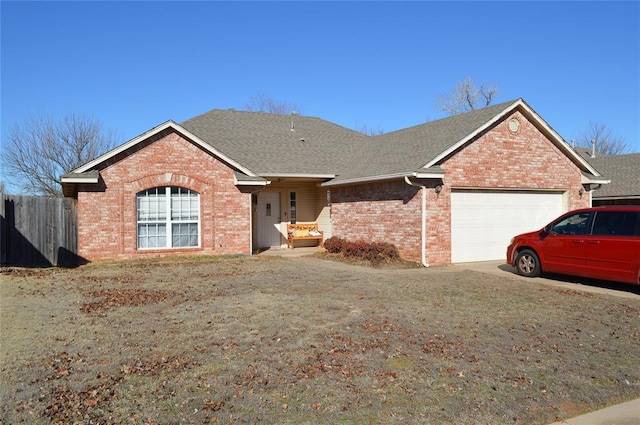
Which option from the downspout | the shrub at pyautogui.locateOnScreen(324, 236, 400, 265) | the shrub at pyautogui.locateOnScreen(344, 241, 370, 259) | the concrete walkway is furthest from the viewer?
the shrub at pyautogui.locateOnScreen(344, 241, 370, 259)

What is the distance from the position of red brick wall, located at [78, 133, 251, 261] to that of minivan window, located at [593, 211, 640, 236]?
10273 millimetres

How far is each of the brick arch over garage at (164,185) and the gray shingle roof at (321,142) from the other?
2483mm

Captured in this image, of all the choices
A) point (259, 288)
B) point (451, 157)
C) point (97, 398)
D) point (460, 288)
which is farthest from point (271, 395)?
point (451, 157)

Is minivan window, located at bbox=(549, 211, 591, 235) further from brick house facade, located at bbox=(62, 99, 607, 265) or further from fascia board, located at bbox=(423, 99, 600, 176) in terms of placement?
fascia board, located at bbox=(423, 99, 600, 176)

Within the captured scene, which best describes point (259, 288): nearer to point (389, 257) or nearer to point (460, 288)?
point (460, 288)

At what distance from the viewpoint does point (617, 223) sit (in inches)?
424

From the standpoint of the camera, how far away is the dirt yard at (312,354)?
4535mm

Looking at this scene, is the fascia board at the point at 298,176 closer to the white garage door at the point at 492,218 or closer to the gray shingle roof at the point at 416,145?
the gray shingle roof at the point at 416,145

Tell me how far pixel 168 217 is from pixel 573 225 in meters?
11.5

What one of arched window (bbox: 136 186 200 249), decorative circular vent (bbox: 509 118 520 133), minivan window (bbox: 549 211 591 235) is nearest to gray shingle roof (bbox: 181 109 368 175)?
arched window (bbox: 136 186 200 249)

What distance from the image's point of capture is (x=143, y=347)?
6199 mm

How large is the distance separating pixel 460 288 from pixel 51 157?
2757cm

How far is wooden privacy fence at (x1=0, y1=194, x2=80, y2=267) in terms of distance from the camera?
574 inches

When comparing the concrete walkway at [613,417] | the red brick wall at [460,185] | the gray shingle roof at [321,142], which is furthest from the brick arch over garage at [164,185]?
the concrete walkway at [613,417]
